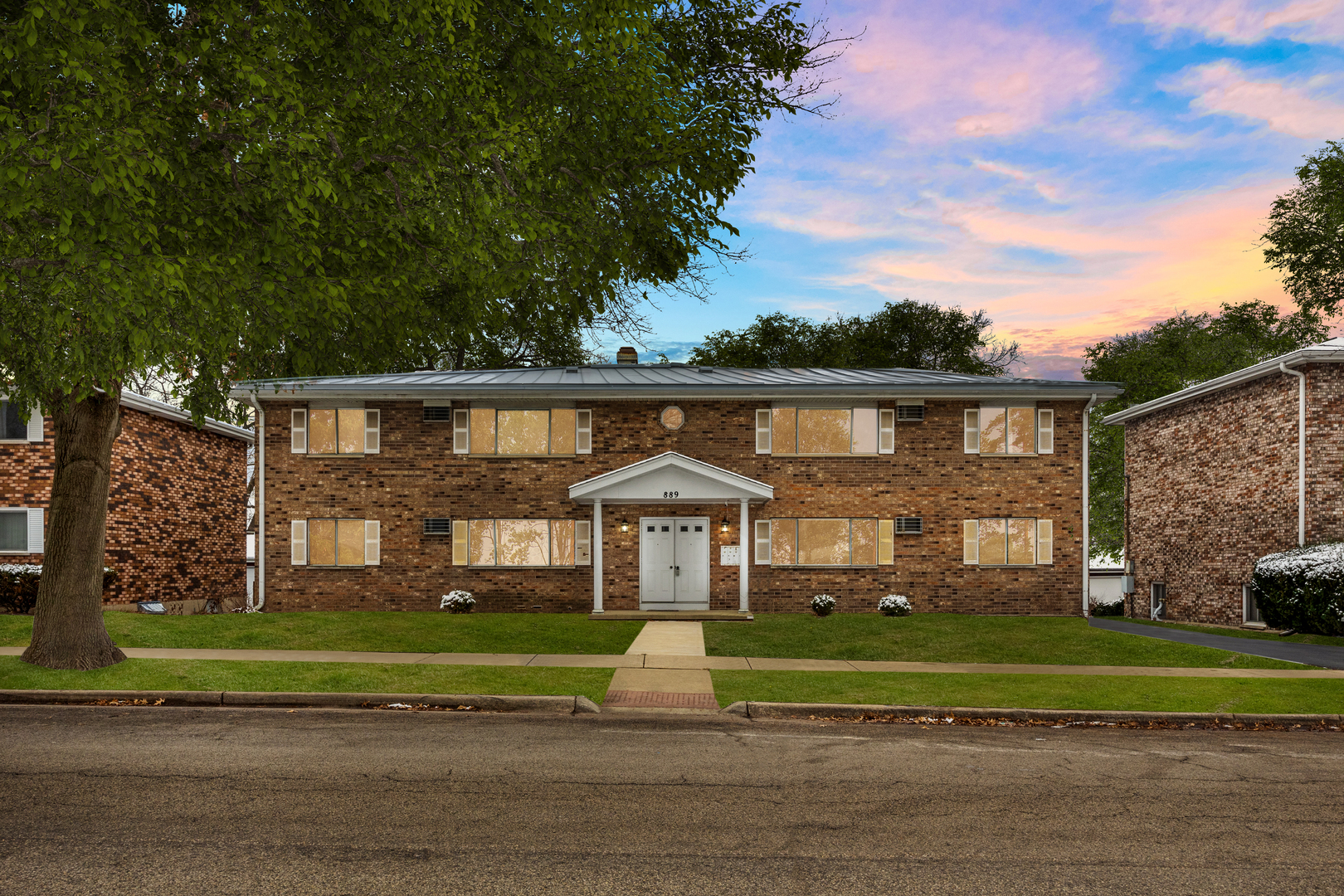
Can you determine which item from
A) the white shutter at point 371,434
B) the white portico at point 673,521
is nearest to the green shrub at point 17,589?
the white shutter at point 371,434

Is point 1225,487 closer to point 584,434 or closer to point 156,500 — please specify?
point 584,434

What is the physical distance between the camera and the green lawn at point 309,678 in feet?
34.0

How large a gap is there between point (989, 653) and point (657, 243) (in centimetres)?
898

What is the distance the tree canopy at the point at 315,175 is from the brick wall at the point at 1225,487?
16053mm

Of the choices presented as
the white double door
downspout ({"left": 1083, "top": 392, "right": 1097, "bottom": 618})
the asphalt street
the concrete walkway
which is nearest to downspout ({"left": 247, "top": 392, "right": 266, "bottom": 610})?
the white double door

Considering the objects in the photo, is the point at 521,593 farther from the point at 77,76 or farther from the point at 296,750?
the point at 77,76

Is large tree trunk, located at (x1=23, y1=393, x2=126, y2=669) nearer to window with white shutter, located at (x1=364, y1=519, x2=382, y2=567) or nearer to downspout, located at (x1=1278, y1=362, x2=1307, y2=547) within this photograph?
window with white shutter, located at (x1=364, y1=519, x2=382, y2=567)

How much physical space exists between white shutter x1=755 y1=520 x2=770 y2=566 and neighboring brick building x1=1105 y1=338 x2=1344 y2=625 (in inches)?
490

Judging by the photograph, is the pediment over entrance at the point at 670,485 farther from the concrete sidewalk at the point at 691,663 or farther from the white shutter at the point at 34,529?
the white shutter at the point at 34,529

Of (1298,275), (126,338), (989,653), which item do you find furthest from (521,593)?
(1298,275)

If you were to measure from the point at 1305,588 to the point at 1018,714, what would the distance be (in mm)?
12516

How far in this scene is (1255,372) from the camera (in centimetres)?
2108

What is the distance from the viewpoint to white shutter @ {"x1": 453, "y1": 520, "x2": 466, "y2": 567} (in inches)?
824

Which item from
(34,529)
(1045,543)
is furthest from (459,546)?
(1045,543)
